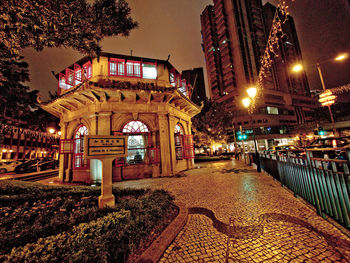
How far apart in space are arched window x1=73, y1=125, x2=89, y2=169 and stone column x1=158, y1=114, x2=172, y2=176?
5.54 m

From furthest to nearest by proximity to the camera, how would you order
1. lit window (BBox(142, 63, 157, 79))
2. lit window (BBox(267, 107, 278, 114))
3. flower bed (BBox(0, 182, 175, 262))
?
lit window (BBox(267, 107, 278, 114)) < lit window (BBox(142, 63, 157, 79)) < flower bed (BBox(0, 182, 175, 262))

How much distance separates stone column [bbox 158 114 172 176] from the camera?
10.4 metres

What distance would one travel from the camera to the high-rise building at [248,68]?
4800 cm

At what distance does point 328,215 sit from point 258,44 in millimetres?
76238

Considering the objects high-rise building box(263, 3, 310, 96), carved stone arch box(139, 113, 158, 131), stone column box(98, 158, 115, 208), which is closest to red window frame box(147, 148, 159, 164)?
carved stone arch box(139, 113, 158, 131)

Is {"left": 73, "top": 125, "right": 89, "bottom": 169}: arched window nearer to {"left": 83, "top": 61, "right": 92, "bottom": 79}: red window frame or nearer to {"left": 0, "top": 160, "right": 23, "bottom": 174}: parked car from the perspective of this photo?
{"left": 83, "top": 61, "right": 92, "bottom": 79}: red window frame

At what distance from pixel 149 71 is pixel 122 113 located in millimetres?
4069

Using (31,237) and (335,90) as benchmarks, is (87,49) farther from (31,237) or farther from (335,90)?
(335,90)

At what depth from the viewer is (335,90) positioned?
1678 cm

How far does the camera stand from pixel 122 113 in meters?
10.4

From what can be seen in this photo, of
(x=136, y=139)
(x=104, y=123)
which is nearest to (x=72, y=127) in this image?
(x=104, y=123)

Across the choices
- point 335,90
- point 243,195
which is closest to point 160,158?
point 243,195

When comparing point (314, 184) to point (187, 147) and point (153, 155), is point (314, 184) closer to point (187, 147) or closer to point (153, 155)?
point (153, 155)

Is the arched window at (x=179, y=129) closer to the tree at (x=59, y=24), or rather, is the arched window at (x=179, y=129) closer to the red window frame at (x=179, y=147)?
the red window frame at (x=179, y=147)
